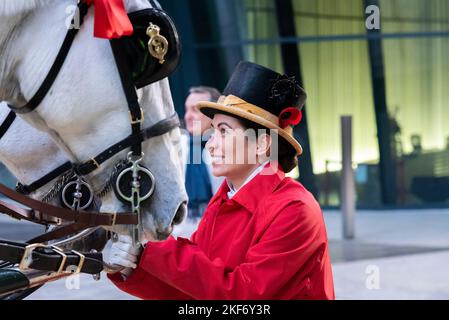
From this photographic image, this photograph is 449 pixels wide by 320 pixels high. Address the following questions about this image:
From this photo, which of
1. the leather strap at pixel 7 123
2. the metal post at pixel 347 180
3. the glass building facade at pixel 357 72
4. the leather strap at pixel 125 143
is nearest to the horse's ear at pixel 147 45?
the leather strap at pixel 125 143

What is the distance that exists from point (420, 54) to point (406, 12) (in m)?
0.67

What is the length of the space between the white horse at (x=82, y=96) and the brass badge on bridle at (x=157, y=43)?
3.6 inches

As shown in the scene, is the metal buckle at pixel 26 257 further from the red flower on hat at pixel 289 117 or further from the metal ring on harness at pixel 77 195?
the red flower on hat at pixel 289 117

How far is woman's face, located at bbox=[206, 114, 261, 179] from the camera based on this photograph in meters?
2.17

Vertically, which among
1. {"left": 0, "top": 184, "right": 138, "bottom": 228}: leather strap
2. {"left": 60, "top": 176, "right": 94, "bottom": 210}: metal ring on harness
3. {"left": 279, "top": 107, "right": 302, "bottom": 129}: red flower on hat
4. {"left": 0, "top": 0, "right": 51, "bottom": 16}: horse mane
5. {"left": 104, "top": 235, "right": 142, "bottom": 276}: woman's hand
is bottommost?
{"left": 60, "top": 176, "right": 94, "bottom": 210}: metal ring on harness

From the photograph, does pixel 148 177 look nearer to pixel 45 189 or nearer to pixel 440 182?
pixel 45 189

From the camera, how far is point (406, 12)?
1192cm

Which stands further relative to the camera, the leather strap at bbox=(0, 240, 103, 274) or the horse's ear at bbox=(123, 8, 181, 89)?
the horse's ear at bbox=(123, 8, 181, 89)

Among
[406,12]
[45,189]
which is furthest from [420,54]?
[45,189]

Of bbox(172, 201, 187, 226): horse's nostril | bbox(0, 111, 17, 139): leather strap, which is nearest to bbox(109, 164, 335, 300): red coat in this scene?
bbox(172, 201, 187, 226): horse's nostril

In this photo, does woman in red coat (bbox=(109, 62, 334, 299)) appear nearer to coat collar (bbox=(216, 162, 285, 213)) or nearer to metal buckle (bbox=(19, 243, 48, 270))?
coat collar (bbox=(216, 162, 285, 213))

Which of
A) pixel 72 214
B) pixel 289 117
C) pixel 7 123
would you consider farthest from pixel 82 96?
pixel 7 123

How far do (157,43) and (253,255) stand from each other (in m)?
0.70

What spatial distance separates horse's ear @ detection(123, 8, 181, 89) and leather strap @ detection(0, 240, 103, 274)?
0.52m
